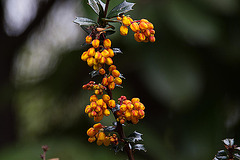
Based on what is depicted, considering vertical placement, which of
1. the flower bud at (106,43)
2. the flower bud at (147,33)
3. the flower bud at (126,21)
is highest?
the flower bud at (126,21)

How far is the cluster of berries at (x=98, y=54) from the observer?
1.05ft

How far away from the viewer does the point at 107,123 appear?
130 centimetres

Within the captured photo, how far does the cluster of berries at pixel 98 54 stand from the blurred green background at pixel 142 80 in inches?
34.1

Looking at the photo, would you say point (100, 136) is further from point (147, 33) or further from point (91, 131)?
→ point (147, 33)

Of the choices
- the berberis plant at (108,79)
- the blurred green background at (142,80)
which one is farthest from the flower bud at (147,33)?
the blurred green background at (142,80)

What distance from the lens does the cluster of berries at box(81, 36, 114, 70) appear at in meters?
0.32

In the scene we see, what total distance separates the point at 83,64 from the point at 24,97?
0.50 meters

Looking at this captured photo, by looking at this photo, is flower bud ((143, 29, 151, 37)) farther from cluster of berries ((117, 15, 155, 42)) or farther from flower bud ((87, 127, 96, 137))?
flower bud ((87, 127, 96, 137))

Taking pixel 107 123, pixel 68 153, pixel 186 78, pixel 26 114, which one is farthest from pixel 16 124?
pixel 186 78

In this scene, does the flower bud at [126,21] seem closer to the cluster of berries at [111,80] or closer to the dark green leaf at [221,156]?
the cluster of berries at [111,80]

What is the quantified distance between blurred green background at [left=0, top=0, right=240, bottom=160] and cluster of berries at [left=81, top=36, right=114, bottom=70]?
867mm

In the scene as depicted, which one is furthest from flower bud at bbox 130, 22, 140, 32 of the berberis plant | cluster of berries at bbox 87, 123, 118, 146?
cluster of berries at bbox 87, 123, 118, 146

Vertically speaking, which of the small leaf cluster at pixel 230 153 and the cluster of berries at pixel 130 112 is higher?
the cluster of berries at pixel 130 112

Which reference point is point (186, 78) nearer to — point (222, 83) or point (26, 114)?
point (222, 83)
